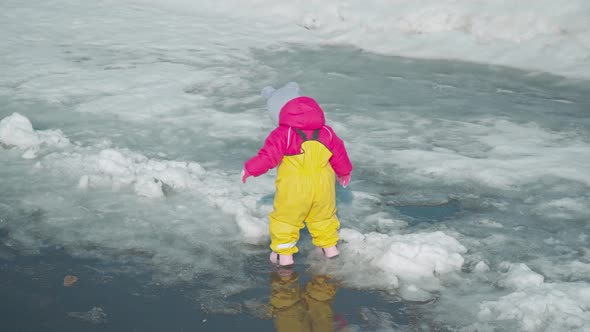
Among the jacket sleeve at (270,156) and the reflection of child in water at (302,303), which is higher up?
the jacket sleeve at (270,156)

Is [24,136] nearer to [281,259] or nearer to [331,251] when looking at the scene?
[281,259]

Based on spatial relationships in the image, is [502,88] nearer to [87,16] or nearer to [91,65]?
[91,65]

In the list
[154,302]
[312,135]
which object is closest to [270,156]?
[312,135]

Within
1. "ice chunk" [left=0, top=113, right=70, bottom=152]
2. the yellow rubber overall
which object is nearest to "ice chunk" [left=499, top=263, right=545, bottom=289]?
the yellow rubber overall

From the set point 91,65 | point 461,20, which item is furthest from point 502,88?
point 91,65

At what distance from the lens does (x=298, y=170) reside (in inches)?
158

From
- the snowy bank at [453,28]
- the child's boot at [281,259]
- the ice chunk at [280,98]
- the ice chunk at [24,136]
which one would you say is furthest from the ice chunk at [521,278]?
the snowy bank at [453,28]

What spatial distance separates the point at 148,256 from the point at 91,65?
5262 millimetres

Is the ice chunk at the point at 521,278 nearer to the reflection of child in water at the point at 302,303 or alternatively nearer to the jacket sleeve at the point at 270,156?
the reflection of child in water at the point at 302,303

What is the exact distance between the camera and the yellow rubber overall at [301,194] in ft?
13.1

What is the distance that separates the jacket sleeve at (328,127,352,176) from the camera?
411 cm

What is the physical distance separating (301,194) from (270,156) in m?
0.29

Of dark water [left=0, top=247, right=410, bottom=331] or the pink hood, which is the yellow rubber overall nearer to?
the pink hood

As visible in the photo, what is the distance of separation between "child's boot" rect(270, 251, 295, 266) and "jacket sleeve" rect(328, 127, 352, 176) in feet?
2.03
